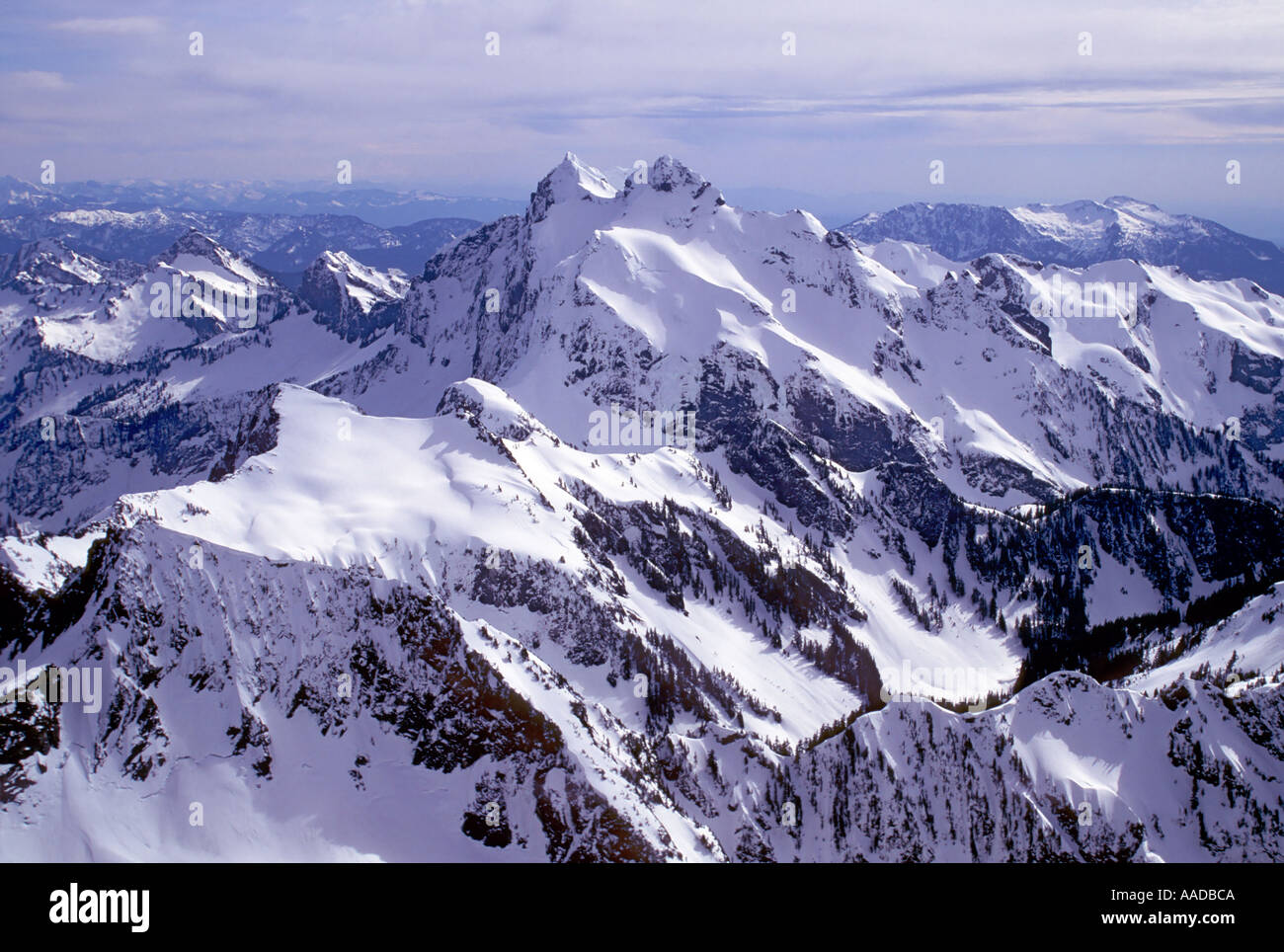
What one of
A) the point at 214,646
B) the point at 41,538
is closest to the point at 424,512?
the point at 41,538

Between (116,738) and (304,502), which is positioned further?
(304,502)

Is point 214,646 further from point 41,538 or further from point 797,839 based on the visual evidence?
point 797,839


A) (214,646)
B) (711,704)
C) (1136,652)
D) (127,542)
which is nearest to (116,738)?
(214,646)
